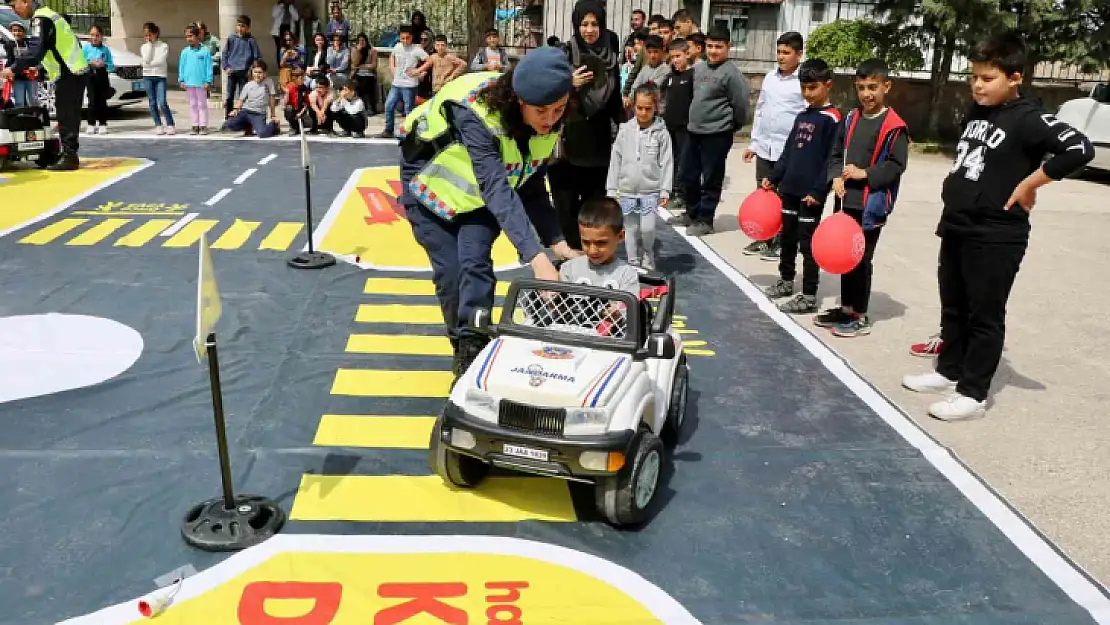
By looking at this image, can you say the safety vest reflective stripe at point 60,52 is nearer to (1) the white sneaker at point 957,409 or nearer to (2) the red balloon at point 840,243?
(2) the red balloon at point 840,243

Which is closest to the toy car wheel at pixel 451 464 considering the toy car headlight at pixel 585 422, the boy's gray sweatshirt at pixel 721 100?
the toy car headlight at pixel 585 422

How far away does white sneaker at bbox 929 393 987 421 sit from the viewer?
558cm

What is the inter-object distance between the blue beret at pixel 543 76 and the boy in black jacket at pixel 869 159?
115 inches

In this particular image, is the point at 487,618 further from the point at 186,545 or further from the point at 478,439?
the point at 186,545

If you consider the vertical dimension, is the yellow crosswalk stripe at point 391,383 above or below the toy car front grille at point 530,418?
below

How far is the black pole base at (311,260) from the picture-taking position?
26.7ft

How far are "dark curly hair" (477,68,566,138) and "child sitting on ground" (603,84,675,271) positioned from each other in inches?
120

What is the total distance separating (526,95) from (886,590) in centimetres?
271

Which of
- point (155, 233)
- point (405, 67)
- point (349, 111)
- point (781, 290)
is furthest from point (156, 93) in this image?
point (781, 290)

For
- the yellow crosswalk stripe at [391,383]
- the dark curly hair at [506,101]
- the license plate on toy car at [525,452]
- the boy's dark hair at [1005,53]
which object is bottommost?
the yellow crosswalk stripe at [391,383]

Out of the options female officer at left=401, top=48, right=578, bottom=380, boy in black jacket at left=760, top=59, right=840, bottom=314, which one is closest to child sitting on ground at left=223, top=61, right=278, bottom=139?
boy in black jacket at left=760, top=59, right=840, bottom=314

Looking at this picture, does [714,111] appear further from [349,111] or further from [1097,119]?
[349,111]

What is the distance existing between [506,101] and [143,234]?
230 inches

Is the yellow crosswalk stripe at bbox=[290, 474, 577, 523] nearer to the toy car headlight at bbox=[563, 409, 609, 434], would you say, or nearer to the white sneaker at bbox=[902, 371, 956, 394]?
the toy car headlight at bbox=[563, 409, 609, 434]
